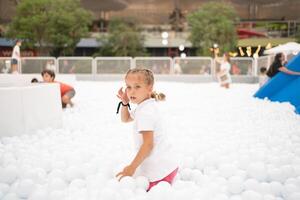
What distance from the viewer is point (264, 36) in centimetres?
2758

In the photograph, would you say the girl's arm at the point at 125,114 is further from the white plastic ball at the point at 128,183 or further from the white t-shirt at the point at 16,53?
the white t-shirt at the point at 16,53

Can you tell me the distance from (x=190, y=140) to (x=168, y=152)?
4.27ft

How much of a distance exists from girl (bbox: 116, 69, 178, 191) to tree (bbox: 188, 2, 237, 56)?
19982mm

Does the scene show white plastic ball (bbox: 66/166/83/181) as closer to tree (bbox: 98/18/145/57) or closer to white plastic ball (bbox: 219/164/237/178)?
white plastic ball (bbox: 219/164/237/178)

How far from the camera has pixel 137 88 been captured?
220cm

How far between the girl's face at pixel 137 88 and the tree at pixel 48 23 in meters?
20.1

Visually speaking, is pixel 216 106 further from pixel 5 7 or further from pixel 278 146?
pixel 5 7

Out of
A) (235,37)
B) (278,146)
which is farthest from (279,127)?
(235,37)

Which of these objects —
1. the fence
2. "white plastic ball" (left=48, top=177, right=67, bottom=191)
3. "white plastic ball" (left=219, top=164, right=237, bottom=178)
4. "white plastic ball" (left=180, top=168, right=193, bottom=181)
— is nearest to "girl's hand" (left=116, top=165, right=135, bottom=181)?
"white plastic ball" (left=48, top=177, right=67, bottom=191)

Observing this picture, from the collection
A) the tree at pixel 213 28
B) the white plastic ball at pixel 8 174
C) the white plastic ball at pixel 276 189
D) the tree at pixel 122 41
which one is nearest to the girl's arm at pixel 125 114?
the white plastic ball at pixel 8 174

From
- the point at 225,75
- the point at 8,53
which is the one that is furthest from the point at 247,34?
the point at 8,53

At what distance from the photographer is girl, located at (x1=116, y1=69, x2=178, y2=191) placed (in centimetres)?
212

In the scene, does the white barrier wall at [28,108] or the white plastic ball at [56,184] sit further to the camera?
the white barrier wall at [28,108]

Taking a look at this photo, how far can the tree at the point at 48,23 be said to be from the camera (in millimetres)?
21141
